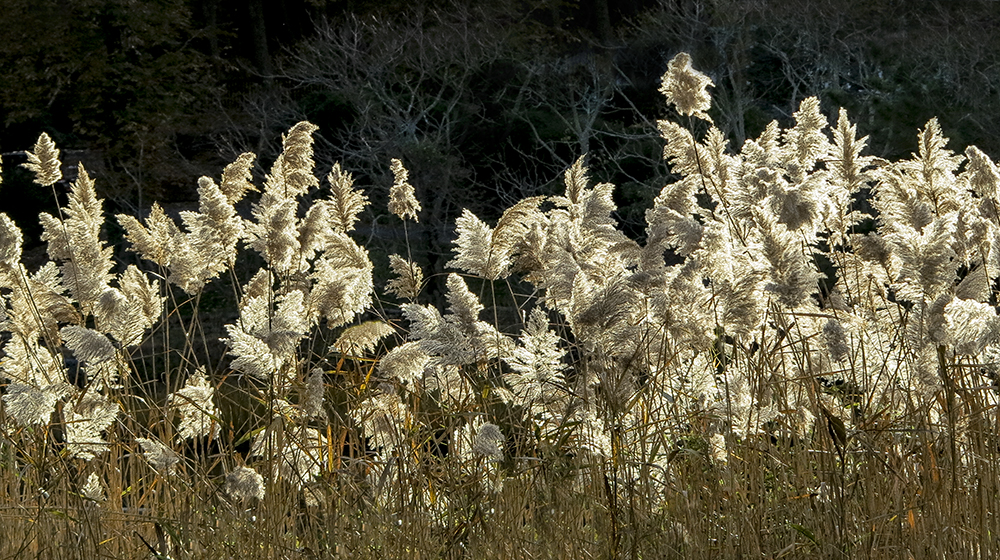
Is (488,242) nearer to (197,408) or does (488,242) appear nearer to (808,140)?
(197,408)

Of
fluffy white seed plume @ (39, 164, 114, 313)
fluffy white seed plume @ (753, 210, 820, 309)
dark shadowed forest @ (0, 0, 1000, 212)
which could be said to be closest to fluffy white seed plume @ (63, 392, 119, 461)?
fluffy white seed plume @ (39, 164, 114, 313)

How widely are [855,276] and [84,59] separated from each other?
39.6 ft

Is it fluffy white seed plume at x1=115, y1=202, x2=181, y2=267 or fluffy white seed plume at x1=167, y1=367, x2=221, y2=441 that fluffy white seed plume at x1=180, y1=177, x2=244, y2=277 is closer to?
fluffy white seed plume at x1=115, y1=202, x2=181, y2=267

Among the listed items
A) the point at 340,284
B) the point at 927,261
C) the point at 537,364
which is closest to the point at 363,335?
the point at 340,284

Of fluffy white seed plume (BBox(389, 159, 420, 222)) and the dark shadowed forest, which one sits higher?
the dark shadowed forest

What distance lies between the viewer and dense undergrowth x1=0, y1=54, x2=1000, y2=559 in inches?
91.2

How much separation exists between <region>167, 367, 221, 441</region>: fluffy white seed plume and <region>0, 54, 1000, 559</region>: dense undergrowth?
0.5 inches

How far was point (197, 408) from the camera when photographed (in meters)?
2.68

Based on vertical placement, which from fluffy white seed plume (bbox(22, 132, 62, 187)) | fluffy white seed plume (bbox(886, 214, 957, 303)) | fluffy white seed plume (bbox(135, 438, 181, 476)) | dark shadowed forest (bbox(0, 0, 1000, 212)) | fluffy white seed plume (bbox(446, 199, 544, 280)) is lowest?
fluffy white seed plume (bbox(135, 438, 181, 476))

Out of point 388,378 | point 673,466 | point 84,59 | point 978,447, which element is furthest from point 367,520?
point 84,59

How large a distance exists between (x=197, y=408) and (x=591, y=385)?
0.96 metres

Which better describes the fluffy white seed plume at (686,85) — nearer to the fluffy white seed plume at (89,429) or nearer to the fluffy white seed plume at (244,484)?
the fluffy white seed plume at (244,484)

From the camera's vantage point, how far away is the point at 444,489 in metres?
2.63

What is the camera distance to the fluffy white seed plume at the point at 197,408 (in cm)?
248
